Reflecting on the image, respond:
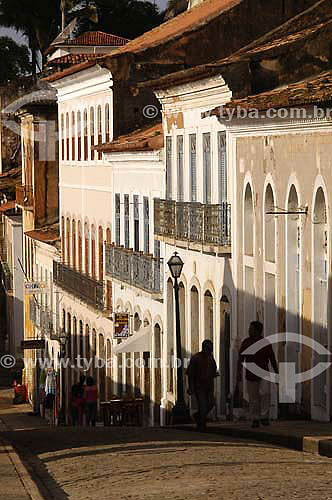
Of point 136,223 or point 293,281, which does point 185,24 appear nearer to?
point 136,223

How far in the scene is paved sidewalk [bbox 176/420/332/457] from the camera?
1850 centimetres

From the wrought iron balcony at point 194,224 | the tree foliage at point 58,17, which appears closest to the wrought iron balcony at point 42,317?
the wrought iron balcony at point 194,224

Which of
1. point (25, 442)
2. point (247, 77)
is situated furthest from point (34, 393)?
point (25, 442)

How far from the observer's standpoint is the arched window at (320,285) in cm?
2267

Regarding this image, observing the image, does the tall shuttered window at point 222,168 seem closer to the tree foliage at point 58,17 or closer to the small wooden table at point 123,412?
the small wooden table at point 123,412

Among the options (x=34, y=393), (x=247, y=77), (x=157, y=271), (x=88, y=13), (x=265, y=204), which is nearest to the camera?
(x=265, y=204)

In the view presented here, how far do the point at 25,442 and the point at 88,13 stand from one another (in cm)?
5279

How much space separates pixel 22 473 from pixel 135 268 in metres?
20.3

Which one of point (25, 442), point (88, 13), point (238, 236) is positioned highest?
point (88, 13)

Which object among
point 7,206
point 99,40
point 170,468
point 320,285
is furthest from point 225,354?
point 7,206

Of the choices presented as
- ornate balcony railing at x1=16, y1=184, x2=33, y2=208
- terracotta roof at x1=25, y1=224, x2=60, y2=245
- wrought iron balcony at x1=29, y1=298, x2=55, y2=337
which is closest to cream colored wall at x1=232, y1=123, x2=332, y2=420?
wrought iron balcony at x1=29, y1=298, x2=55, y2=337

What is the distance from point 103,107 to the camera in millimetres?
44188

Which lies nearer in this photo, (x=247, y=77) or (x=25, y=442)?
(x=25, y=442)

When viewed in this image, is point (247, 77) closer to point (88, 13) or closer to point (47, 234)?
point (47, 234)
